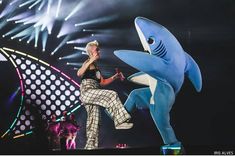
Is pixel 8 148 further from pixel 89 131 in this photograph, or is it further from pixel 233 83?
pixel 233 83

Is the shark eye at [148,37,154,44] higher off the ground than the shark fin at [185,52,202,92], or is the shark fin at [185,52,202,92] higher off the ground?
the shark eye at [148,37,154,44]

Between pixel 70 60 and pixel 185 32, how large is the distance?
0.78 m

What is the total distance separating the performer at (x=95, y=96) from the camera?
248cm

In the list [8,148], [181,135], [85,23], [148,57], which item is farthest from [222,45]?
[8,148]

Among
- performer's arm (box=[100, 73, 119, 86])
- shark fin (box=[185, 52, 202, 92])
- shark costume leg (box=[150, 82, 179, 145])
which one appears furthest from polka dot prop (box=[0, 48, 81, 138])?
shark fin (box=[185, 52, 202, 92])

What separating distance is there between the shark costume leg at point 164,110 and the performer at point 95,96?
18 cm

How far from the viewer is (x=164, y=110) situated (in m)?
2.48

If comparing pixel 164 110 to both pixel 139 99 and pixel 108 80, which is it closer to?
pixel 139 99

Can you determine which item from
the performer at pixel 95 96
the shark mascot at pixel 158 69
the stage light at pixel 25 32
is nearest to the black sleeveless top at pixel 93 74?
the performer at pixel 95 96

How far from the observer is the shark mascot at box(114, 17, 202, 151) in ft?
8.17

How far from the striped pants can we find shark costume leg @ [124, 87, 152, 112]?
57 mm

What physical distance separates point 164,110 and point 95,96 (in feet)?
1.51

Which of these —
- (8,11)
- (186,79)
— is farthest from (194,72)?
(8,11)

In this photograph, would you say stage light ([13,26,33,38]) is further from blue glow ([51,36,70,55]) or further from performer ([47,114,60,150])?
performer ([47,114,60,150])
